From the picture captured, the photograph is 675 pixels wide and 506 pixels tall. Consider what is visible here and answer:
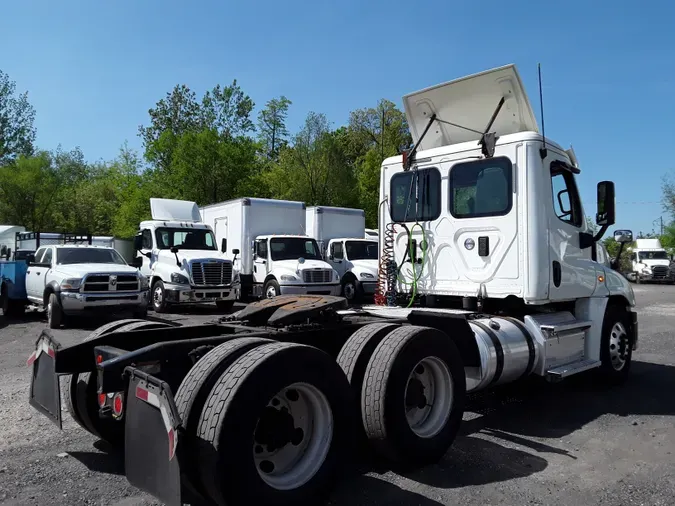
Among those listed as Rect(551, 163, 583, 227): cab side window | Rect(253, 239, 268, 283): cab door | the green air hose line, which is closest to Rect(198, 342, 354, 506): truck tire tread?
the green air hose line

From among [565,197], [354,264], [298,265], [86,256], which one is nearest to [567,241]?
[565,197]

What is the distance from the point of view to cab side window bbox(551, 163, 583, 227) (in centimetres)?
654

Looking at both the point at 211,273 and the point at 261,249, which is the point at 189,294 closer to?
the point at 211,273

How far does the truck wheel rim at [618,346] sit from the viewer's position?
7184mm

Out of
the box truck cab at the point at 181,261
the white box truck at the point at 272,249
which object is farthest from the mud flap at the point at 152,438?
the white box truck at the point at 272,249

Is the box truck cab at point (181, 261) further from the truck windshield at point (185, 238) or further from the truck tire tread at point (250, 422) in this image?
the truck tire tread at point (250, 422)

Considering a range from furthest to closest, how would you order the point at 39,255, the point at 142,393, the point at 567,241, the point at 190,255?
1. the point at 190,255
2. the point at 39,255
3. the point at 567,241
4. the point at 142,393

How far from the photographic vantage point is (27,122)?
4541 cm

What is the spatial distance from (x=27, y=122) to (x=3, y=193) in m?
8.19

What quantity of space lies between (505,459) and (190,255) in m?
13.0

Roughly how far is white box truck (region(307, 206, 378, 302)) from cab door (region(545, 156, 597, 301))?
39.4ft

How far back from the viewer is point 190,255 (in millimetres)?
16250

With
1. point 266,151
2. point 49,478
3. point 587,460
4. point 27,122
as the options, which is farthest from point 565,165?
point 27,122

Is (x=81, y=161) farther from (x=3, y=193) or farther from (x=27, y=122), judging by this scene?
(x=3, y=193)
